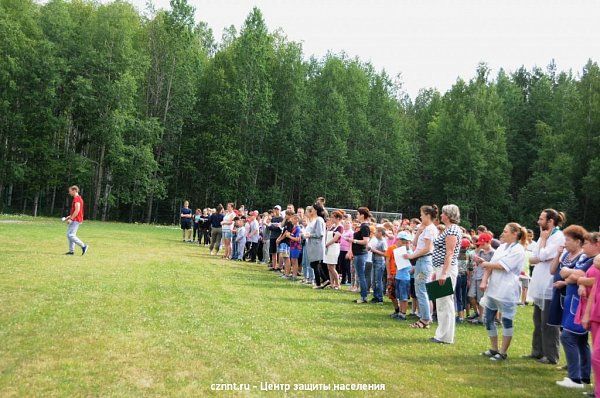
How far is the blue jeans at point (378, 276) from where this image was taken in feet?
37.9

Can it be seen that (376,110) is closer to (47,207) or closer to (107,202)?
(107,202)

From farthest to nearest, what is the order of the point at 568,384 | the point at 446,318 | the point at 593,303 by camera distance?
the point at 446,318 → the point at 568,384 → the point at 593,303

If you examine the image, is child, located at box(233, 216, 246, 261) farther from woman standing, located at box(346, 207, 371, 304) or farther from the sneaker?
the sneaker


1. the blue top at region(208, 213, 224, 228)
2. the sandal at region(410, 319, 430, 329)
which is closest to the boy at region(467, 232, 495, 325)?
the sandal at region(410, 319, 430, 329)

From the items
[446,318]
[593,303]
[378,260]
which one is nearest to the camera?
[593,303]

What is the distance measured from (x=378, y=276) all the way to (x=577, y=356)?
5605mm

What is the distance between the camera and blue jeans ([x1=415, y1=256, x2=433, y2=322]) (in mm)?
9086

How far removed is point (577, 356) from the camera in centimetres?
635

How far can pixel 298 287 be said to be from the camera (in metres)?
13.4

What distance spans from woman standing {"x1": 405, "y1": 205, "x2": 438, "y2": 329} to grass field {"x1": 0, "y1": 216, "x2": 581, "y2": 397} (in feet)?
1.64

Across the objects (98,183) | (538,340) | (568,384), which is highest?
(98,183)

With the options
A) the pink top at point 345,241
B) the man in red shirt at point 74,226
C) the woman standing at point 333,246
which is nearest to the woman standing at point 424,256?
the woman standing at point 333,246

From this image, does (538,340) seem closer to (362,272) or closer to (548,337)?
(548,337)

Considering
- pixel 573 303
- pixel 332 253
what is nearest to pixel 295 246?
pixel 332 253
